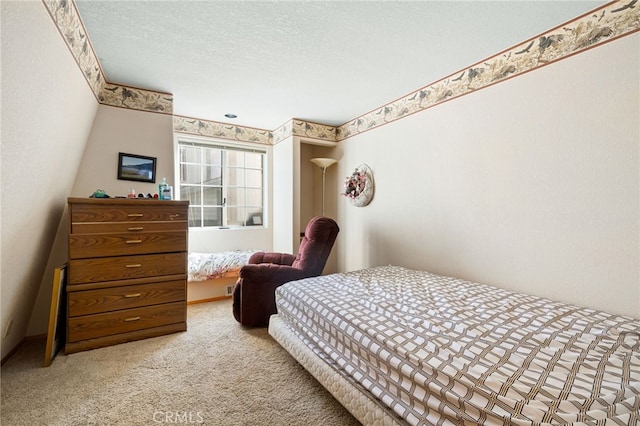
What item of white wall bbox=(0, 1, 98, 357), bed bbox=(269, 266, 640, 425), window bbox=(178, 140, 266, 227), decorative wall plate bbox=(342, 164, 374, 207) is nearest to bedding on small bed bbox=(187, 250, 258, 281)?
window bbox=(178, 140, 266, 227)

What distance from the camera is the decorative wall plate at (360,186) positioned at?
3264 mm

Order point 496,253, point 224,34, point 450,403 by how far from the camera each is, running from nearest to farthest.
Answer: point 450,403 < point 224,34 < point 496,253

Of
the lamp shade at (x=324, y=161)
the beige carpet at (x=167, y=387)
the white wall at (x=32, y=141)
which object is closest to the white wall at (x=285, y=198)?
the lamp shade at (x=324, y=161)

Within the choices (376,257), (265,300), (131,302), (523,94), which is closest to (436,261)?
(376,257)

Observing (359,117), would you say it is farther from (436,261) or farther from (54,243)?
(54,243)

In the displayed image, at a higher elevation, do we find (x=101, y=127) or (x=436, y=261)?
(x=101, y=127)

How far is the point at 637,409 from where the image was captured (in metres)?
0.77

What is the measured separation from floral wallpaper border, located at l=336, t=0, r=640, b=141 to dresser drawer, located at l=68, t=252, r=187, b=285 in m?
2.77

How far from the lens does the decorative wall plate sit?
326cm

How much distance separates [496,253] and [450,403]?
5.15 feet

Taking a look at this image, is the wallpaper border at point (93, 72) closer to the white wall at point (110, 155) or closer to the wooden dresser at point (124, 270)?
the white wall at point (110, 155)

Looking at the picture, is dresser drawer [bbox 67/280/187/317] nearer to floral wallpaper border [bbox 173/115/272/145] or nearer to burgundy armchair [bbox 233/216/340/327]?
burgundy armchair [bbox 233/216/340/327]

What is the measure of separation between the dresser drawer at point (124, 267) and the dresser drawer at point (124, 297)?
0.09 metres

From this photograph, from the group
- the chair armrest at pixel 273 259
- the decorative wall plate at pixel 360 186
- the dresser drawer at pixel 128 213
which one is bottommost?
the chair armrest at pixel 273 259
